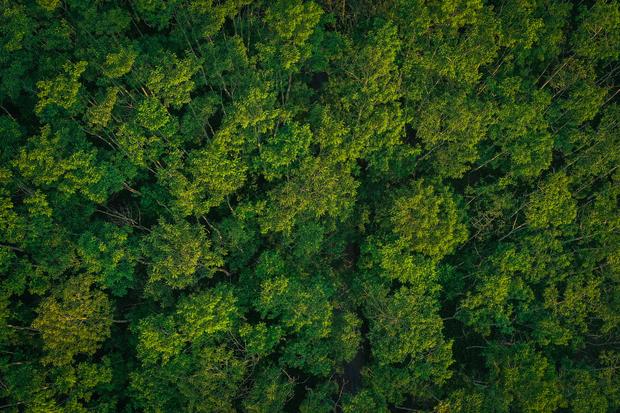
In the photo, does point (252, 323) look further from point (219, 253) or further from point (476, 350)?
point (476, 350)

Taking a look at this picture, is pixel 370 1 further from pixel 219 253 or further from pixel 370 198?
pixel 219 253

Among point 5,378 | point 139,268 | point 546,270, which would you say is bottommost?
point 546,270

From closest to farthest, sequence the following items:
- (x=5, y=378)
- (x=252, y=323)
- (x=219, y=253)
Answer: (x=5, y=378), (x=219, y=253), (x=252, y=323)

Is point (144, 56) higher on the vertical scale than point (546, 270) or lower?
higher

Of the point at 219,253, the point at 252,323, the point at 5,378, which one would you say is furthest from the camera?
the point at 252,323

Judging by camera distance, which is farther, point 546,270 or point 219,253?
point 546,270

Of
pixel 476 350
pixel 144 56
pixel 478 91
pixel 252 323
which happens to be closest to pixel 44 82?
pixel 144 56
